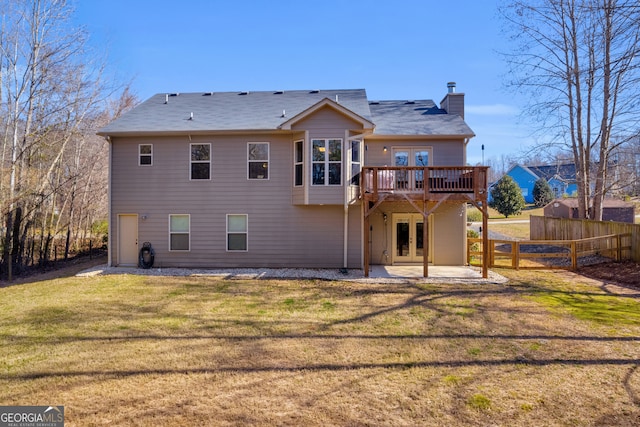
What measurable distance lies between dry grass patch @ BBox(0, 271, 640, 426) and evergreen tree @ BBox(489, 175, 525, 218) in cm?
2644

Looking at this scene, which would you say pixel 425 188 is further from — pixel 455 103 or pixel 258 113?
pixel 258 113

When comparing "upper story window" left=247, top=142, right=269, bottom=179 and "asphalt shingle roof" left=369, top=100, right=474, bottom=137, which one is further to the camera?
"asphalt shingle roof" left=369, top=100, right=474, bottom=137

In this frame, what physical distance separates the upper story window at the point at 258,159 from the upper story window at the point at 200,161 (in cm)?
148

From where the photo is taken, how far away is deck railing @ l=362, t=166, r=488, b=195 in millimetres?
10578

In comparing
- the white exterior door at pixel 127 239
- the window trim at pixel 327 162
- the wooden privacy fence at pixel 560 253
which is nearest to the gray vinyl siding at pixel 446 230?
the wooden privacy fence at pixel 560 253

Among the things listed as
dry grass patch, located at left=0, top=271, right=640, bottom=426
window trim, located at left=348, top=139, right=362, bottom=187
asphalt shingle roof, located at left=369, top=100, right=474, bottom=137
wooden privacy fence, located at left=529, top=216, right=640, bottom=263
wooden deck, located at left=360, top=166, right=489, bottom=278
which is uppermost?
asphalt shingle roof, located at left=369, top=100, right=474, bottom=137

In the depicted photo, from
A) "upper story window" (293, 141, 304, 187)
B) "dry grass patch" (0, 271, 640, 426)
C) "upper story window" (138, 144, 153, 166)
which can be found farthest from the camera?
"upper story window" (138, 144, 153, 166)

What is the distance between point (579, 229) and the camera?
15.2 metres

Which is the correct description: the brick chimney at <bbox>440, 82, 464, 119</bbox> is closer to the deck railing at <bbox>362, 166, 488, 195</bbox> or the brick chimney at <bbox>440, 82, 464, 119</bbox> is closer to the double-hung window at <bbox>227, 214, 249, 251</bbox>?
the deck railing at <bbox>362, 166, 488, 195</bbox>

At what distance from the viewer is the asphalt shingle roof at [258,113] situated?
1227cm

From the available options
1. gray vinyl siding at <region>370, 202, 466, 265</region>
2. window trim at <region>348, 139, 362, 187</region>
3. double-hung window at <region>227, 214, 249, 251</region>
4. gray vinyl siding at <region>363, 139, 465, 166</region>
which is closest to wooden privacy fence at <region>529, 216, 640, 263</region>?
gray vinyl siding at <region>370, 202, 466, 265</region>

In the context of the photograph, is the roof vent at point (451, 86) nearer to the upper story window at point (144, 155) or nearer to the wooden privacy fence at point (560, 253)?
the wooden privacy fence at point (560, 253)

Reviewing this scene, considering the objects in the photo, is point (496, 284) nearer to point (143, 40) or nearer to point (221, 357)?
point (221, 357)

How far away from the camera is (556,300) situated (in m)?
8.28
